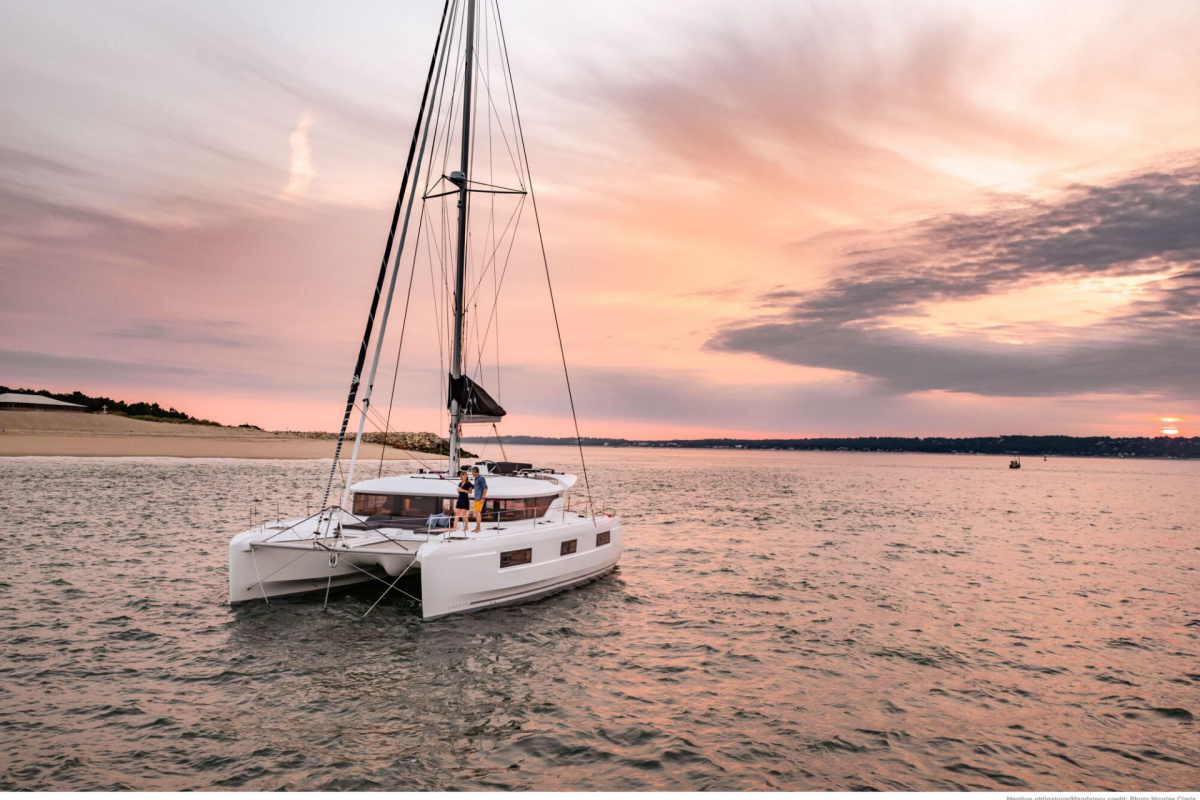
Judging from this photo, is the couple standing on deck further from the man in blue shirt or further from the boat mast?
the boat mast

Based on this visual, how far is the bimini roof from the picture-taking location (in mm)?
15500

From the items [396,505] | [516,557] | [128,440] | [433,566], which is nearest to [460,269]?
[396,505]

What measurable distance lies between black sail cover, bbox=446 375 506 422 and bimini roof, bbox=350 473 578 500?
1.89m

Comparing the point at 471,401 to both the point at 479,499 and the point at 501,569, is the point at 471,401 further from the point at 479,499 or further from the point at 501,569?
the point at 501,569

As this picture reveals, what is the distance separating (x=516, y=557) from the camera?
14.1 m

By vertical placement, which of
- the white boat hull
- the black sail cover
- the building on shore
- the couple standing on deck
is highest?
the building on shore

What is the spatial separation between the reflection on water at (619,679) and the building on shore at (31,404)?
3289 inches

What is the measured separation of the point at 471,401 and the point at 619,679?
9621 mm

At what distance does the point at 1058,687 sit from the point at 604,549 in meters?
10.2

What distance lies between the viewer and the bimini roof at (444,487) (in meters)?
15.5

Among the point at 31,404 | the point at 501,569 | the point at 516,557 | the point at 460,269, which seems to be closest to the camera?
the point at 501,569

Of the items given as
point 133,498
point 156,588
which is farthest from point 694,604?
point 133,498

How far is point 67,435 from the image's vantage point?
7319 centimetres

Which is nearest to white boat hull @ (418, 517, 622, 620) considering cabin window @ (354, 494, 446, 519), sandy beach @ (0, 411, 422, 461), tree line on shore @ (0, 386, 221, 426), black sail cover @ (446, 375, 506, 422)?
cabin window @ (354, 494, 446, 519)
